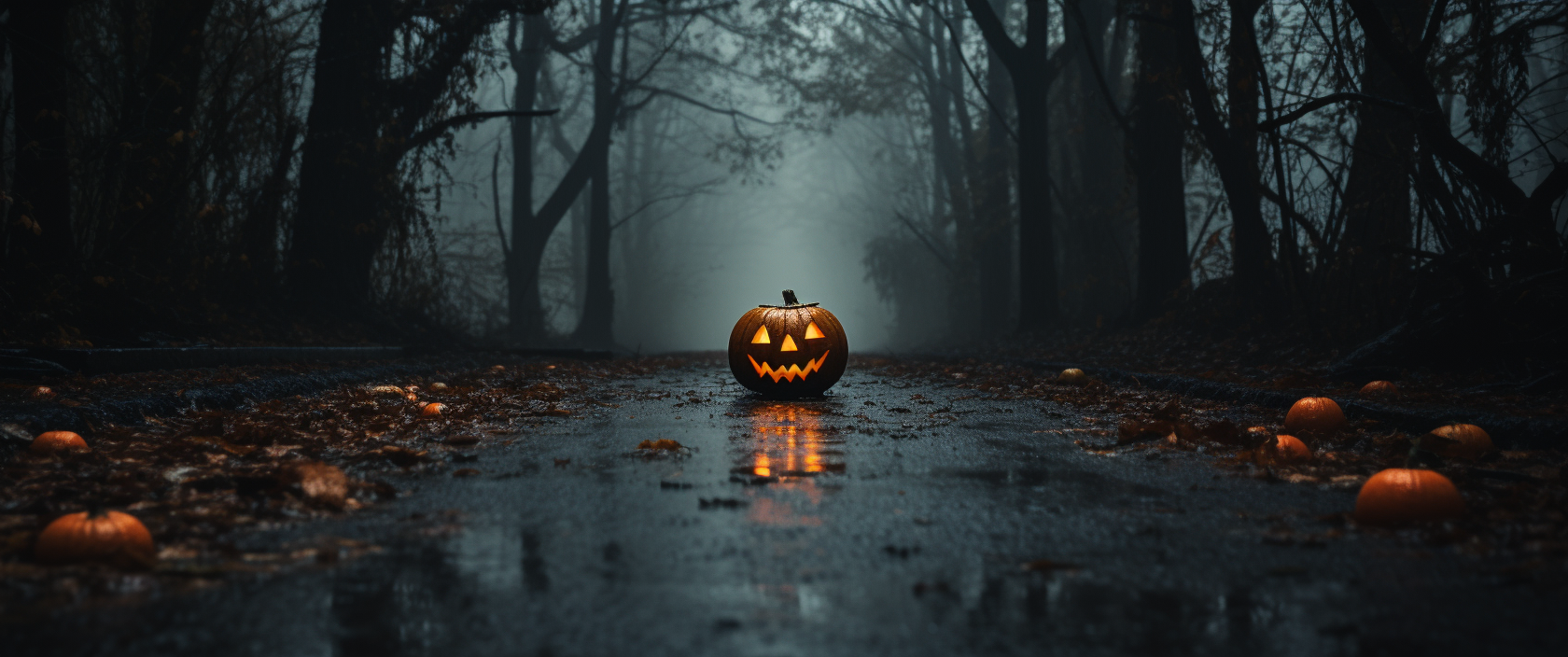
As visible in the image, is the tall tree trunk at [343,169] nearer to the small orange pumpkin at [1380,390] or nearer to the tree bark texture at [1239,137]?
the tree bark texture at [1239,137]

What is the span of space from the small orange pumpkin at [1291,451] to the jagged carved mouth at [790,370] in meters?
4.12

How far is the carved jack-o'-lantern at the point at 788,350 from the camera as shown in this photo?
7.86 metres

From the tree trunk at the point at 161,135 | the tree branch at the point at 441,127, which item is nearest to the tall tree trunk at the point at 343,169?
the tree branch at the point at 441,127

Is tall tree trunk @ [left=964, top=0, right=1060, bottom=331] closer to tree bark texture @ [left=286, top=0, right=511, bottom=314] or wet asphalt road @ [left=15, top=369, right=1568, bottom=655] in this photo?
tree bark texture @ [left=286, top=0, right=511, bottom=314]

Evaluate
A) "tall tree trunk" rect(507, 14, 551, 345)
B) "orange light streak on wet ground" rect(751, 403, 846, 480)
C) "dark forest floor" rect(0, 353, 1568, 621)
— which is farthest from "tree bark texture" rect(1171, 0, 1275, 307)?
"tall tree trunk" rect(507, 14, 551, 345)

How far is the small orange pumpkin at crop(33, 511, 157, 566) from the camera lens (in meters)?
2.47

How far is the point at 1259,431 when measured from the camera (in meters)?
4.96

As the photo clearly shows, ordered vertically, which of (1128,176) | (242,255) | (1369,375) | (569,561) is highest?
(1128,176)

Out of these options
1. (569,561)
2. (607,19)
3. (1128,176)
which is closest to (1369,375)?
(569,561)

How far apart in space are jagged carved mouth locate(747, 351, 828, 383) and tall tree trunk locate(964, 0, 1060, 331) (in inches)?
455

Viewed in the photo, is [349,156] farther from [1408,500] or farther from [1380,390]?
[1408,500]

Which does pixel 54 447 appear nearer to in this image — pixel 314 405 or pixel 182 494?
pixel 182 494

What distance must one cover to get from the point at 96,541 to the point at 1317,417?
4756mm

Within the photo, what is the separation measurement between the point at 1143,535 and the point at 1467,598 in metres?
0.81
